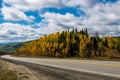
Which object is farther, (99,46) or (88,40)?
(99,46)

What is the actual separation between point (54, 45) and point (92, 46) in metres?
19.8

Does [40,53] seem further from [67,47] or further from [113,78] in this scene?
[113,78]

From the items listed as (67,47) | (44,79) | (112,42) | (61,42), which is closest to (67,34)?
(61,42)

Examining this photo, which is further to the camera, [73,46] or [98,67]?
[73,46]

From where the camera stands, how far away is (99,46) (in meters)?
128

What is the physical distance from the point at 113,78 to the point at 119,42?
144 meters

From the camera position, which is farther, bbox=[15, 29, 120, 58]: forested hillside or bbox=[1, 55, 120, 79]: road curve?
bbox=[15, 29, 120, 58]: forested hillside

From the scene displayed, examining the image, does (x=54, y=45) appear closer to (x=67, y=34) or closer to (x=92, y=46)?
(x=67, y=34)

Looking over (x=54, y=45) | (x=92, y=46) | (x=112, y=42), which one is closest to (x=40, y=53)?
(x=54, y=45)

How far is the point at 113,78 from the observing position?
14781mm

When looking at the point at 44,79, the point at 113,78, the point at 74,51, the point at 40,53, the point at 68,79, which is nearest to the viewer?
the point at 113,78

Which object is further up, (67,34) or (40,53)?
(67,34)

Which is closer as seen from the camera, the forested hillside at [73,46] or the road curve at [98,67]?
the road curve at [98,67]

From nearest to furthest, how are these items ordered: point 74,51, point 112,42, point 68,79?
point 68,79 → point 74,51 → point 112,42
